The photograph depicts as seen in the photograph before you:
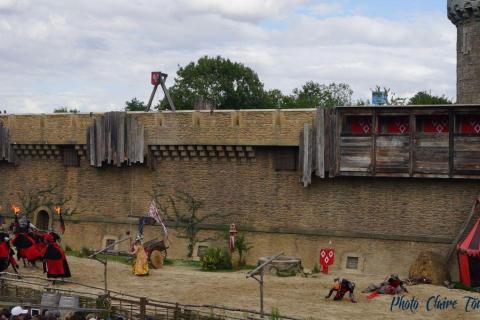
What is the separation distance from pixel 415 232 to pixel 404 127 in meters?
3.78

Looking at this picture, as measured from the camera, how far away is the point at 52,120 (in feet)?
118

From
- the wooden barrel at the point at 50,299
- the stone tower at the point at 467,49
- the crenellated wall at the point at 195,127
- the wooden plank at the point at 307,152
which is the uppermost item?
the stone tower at the point at 467,49

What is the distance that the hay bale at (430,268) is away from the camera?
88.2 feet

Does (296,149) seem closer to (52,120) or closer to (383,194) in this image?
(383,194)

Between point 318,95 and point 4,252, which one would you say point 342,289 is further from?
point 318,95

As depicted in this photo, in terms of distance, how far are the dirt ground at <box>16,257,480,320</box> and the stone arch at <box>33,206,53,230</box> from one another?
6.17 meters

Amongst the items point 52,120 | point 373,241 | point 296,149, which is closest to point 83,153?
point 52,120

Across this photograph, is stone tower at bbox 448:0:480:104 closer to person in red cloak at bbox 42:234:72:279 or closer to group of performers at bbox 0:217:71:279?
group of performers at bbox 0:217:71:279

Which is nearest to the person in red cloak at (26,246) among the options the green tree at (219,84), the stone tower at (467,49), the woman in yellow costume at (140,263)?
the woman in yellow costume at (140,263)

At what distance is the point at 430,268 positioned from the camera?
27.0m

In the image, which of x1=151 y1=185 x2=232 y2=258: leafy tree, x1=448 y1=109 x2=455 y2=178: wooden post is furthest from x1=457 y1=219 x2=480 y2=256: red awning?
x1=151 y1=185 x2=232 y2=258: leafy tree

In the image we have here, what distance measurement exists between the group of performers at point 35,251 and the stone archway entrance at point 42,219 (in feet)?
20.1

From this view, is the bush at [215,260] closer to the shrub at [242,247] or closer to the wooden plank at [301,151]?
the shrub at [242,247]

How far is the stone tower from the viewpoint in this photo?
118ft
